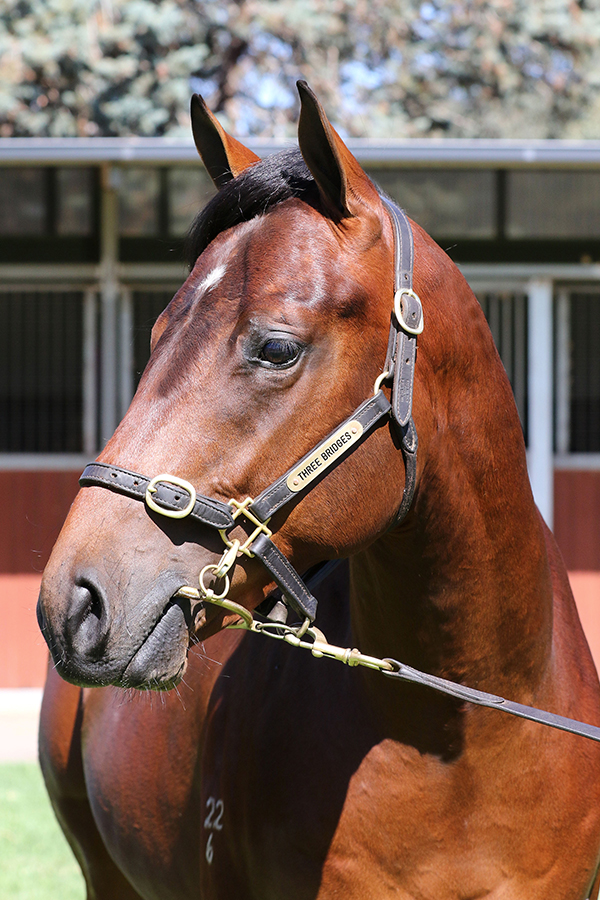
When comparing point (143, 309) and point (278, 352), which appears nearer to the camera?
point (278, 352)

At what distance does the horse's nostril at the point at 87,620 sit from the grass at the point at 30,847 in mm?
3440

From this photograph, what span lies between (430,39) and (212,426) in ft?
46.6

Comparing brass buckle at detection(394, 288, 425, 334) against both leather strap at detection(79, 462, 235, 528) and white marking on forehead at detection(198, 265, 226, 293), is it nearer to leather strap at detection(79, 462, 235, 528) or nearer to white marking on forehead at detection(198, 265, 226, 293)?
white marking on forehead at detection(198, 265, 226, 293)

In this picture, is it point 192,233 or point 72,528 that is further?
point 192,233

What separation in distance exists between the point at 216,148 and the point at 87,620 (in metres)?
1.07

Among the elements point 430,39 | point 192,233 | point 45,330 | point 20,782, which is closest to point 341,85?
point 430,39

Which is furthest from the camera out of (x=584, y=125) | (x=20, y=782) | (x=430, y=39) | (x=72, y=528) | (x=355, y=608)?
(x=584, y=125)

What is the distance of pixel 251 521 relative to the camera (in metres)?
1.58

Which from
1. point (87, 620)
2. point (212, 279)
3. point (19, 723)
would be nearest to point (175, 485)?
point (87, 620)

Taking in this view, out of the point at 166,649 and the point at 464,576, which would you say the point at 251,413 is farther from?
the point at 464,576

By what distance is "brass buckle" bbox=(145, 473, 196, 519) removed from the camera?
149 cm

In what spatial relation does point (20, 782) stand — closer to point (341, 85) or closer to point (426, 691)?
point (426, 691)

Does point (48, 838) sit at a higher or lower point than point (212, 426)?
lower

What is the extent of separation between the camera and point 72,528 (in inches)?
59.6
